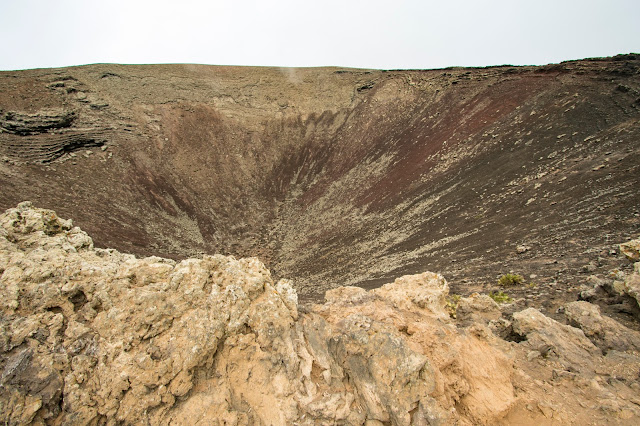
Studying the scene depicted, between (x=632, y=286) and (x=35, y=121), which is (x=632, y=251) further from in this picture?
(x=35, y=121)

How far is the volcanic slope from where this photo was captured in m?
15.9

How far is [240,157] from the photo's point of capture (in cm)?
3294

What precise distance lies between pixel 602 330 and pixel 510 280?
6.01m

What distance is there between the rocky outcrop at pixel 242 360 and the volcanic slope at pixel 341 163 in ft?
20.5

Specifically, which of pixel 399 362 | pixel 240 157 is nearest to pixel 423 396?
pixel 399 362

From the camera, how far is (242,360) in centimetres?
425

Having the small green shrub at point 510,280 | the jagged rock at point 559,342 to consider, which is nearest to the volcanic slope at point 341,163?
the small green shrub at point 510,280

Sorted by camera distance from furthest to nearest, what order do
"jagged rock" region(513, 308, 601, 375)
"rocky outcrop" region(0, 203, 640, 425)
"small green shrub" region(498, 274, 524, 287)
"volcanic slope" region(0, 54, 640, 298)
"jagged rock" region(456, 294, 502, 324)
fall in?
"volcanic slope" region(0, 54, 640, 298) < "small green shrub" region(498, 274, 524, 287) < "jagged rock" region(456, 294, 502, 324) < "jagged rock" region(513, 308, 601, 375) < "rocky outcrop" region(0, 203, 640, 425)

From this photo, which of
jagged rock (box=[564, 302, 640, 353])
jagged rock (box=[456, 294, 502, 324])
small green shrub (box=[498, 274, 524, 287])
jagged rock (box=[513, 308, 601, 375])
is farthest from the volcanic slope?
jagged rock (box=[513, 308, 601, 375])

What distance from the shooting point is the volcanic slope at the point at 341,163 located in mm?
15867

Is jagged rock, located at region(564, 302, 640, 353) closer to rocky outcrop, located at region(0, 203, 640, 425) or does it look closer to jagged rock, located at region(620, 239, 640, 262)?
rocky outcrop, located at region(0, 203, 640, 425)

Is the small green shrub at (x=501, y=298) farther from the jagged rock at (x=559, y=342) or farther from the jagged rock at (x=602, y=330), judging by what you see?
the jagged rock at (x=559, y=342)

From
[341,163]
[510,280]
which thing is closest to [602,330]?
[510,280]

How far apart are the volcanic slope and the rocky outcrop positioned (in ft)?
20.5
